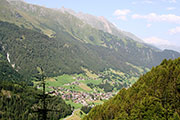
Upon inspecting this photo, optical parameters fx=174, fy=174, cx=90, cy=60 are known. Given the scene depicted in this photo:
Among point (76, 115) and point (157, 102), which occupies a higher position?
point (157, 102)

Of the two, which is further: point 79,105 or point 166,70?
point 79,105

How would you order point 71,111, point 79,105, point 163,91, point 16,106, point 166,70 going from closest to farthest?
point 163,91, point 166,70, point 16,106, point 71,111, point 79,105

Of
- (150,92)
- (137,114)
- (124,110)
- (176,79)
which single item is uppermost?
(176,79)

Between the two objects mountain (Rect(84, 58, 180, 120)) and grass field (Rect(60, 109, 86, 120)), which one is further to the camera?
grass field (Rect(60, 109, 86, 120))

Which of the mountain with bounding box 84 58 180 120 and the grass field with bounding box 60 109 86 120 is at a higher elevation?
the mountain with bounding box 84 58 180 120

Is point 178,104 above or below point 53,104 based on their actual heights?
above

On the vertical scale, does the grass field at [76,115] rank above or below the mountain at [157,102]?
below

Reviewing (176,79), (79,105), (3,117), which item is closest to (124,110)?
(176,79)

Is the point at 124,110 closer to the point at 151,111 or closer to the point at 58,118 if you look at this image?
the point at 151,111

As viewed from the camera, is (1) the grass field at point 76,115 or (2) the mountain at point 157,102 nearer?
(2) the mountain at point 157,102

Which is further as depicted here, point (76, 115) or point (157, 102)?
point (76, 115)

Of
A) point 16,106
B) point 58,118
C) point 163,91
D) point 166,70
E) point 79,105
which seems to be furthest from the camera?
point 79,105

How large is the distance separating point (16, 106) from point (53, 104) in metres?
39.6

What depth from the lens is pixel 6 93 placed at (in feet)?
469
